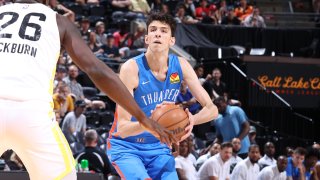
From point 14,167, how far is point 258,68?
29.0ft

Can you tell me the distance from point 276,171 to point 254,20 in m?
8.78

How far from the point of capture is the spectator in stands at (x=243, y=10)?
2164cm

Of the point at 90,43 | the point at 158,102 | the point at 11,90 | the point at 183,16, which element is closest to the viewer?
the point at 11,90

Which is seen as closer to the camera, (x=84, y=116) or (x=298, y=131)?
(x=84, y=116)

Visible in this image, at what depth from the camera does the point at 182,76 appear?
23.6 feet

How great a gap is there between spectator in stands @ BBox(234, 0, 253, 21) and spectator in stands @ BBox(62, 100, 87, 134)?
9.35m

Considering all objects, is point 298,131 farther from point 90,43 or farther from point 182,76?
point 182,76

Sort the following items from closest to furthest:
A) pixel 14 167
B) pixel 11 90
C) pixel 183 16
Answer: pixel 11 90 < pixel 14 167 < pixel 183 16

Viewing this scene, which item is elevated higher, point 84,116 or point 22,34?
point 22,34

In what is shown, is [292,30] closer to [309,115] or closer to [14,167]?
[309,115]

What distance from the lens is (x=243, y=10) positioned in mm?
21828

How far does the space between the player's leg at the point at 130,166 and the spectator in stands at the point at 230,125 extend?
7.34 metres

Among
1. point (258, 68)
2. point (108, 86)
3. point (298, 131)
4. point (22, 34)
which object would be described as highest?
point (22, 34)

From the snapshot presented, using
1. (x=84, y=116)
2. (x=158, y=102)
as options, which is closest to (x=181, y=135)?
(x=158, y=102)
